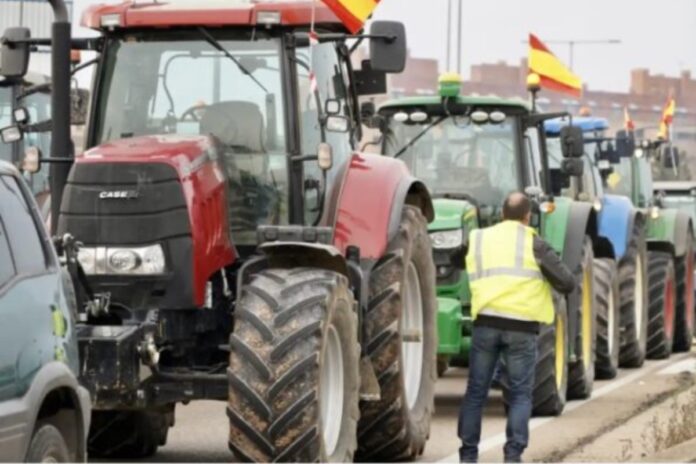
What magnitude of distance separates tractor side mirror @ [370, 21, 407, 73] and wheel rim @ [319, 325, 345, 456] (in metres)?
1.76

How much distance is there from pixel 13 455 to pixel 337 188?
5516mm

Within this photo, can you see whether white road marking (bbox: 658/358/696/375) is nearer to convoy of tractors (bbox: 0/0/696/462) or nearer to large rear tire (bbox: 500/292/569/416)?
large rear tire (bbox: 500/292/569/416)

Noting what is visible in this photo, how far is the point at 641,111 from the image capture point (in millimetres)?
112500

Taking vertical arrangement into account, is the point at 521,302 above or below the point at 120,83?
below

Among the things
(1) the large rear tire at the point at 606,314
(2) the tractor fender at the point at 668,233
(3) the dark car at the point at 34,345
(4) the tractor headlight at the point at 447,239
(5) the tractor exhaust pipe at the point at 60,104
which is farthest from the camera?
(2) the tractor fender at the point at 668,233

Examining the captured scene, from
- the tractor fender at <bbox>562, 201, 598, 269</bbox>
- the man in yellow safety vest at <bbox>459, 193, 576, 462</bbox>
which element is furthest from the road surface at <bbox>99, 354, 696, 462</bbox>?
the tractor fender at <bbox>562, 201, 598, 269</bbox>

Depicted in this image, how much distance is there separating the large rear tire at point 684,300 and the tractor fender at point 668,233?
0.34 metres

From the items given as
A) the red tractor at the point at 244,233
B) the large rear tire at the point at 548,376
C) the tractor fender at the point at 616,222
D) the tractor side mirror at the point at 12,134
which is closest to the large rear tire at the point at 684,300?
the tractor fender at the point at 616,222

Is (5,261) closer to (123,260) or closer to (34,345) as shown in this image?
(34,345)

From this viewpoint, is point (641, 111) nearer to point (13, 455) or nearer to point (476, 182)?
point (476, 182)

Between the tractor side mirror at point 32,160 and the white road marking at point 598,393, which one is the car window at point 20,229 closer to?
the tractor side mirror at point 32,160

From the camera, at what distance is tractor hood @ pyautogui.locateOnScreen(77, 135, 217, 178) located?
13156 millimetres

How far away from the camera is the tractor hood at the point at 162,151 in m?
13.2

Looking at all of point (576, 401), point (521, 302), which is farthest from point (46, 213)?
point (576, 401)
